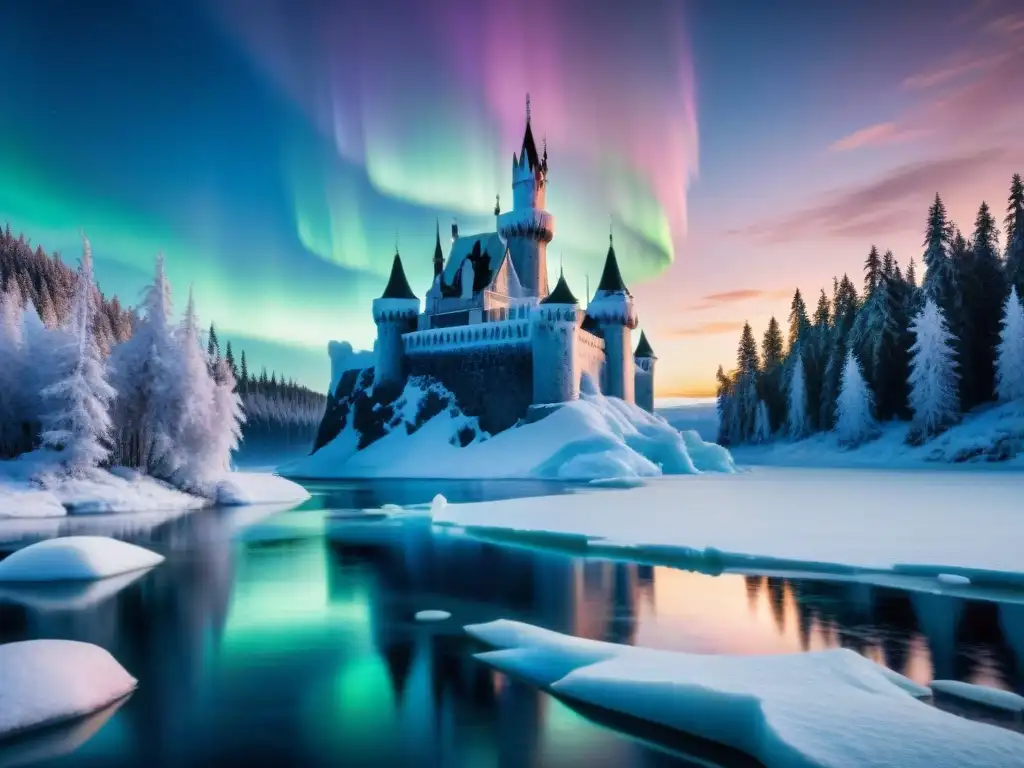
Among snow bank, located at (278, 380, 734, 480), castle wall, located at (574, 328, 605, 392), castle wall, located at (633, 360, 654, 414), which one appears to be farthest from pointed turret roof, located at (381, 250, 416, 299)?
castle wall, located at (633, 360, 654, 414)

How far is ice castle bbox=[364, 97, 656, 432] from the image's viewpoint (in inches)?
2073

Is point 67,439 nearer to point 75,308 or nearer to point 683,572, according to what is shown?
point 75,308

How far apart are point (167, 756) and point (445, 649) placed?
3.56 m

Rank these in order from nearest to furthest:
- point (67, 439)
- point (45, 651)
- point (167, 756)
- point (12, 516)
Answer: point (167, 756), point (45, 651), point (12, 516), point (67, 439)

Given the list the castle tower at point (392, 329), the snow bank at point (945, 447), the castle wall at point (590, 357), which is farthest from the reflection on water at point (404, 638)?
the castle tower at point (392, 329)

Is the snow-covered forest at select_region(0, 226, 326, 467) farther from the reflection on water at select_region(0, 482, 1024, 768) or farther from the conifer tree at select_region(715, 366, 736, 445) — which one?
the conifer tree at select_region(715, 366, 736, 445)

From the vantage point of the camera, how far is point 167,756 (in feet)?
19.4

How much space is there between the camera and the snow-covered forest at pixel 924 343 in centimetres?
4741

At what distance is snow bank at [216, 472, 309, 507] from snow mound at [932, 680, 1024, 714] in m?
28.0

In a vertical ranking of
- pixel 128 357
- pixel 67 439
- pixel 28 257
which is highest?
pixel 28 257

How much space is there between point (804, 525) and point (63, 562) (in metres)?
16.2

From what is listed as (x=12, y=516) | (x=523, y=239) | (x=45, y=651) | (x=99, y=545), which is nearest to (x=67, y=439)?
(x=12, y=516)

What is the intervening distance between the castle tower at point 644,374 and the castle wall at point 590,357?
1169 cm

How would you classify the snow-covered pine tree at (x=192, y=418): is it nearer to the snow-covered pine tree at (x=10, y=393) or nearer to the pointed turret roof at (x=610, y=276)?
the snow-covered pine tree at (x=10, y=393)
